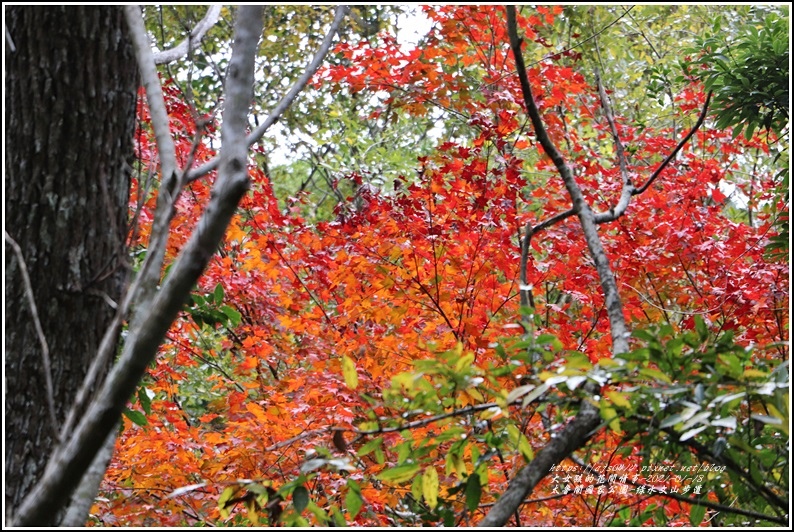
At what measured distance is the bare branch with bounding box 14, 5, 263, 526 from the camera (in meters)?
1.38

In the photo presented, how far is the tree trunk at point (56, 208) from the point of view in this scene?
5.70ft

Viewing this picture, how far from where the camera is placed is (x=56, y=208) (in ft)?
5.90

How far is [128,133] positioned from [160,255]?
630 mm

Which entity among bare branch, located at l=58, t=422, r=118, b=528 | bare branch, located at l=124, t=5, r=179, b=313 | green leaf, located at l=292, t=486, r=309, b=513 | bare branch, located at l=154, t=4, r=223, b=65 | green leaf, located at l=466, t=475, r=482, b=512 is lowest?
green leaf, located at l=466, t=475, r=482, b=512

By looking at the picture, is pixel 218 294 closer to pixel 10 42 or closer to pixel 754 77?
pixel 10 42

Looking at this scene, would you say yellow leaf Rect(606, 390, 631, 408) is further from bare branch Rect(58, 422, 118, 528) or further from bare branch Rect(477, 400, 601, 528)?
bare branch Rect(58, 422, 118, 528)

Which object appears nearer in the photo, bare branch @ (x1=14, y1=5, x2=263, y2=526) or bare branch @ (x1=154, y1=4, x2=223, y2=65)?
bare branch @ (x1=14, y1=5, x2=263, y2=526)

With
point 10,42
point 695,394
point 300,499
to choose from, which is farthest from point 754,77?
point 10,42

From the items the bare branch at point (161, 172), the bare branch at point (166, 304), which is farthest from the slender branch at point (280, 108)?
the bare branch at point (166, 304)

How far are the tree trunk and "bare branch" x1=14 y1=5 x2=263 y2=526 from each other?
28 cm

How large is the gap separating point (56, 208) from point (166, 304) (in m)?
0.59

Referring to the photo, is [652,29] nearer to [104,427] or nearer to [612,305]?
A: [612,305]

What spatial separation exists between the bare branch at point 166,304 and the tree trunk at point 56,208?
0.91 feet

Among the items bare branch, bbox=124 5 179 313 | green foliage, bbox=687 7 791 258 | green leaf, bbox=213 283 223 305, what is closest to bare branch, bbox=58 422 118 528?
bare branch, bbox=124 5 179 313
